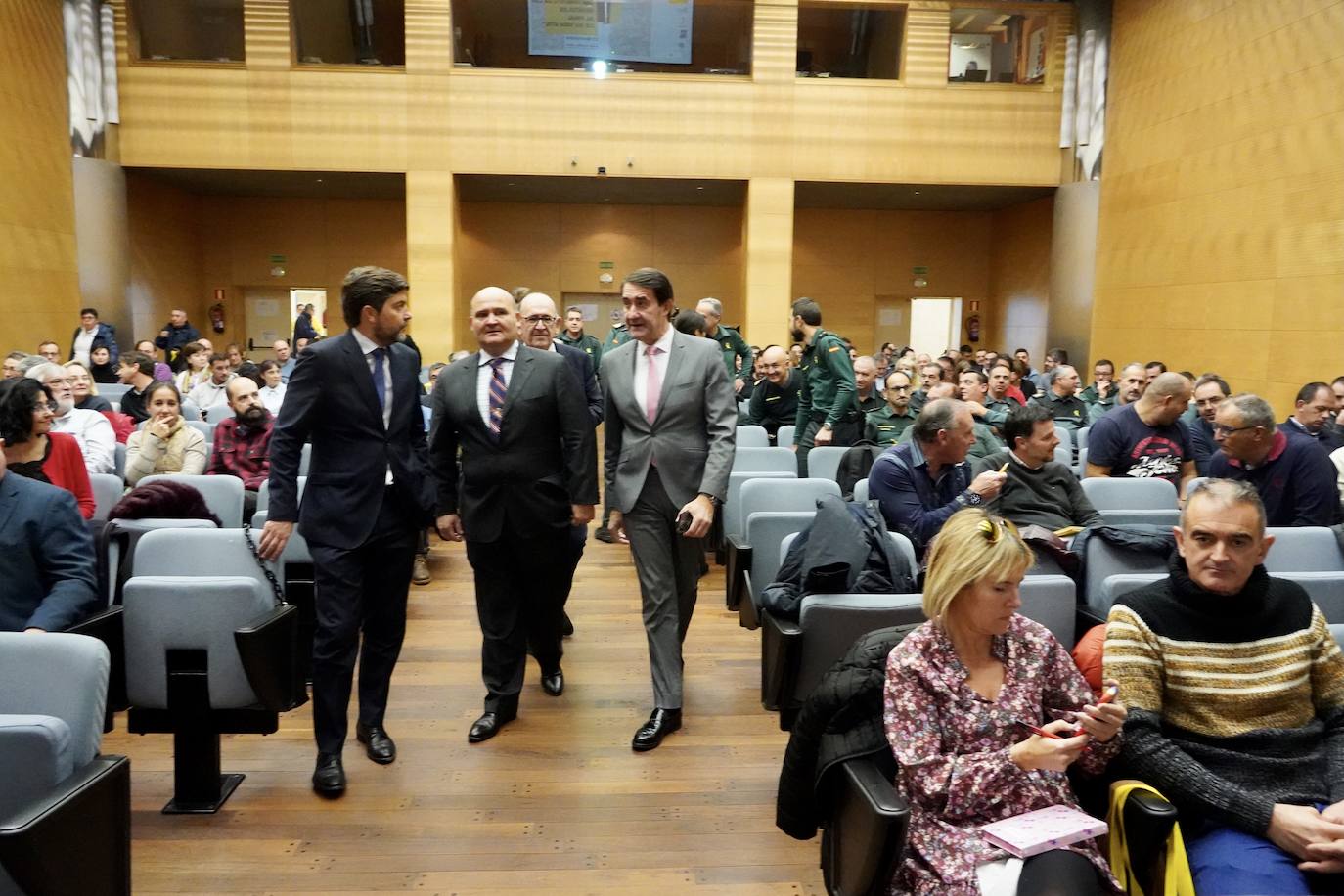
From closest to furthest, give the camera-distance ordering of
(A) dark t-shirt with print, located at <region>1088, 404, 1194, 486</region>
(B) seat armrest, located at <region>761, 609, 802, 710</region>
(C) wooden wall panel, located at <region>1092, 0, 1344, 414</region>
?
(B) seat armrest, located at <region>761, 609, 802, 710</region> < (A) dark t-shirt with print, located at <region>1088, 404, 1194, 486</region> < (C) wooden wall panel, located at <region>1092, 0, 1344, 414</region>

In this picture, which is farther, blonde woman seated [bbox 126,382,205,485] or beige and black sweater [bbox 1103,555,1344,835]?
blonde woman seated [bbox 126,382,205,485]

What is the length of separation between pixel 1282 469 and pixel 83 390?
6.64m

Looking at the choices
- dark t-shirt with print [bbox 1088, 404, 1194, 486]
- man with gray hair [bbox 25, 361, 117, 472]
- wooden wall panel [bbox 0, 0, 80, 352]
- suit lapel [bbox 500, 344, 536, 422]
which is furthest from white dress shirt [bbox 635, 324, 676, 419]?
wooden wall panel [bbox 0, 0, 80, 352]

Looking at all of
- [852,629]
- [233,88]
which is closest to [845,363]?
[852,629]

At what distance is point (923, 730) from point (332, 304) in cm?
1577

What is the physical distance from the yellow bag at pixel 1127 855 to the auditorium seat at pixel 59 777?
1981 mm

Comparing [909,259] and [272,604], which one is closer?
[272,604]

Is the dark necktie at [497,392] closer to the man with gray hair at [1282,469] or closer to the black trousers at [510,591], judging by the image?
the black trousers at [510,591]

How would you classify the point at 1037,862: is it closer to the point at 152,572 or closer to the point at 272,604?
the point at 272,604

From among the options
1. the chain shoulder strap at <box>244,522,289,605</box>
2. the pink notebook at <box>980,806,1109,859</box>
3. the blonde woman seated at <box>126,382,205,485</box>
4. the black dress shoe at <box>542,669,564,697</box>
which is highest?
the blonde woman seated at <box>126,382,205,485</box>

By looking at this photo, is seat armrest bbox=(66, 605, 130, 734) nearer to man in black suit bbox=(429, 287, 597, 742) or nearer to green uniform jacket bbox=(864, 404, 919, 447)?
man in black suit bbox=(429, 287, 597, 742)

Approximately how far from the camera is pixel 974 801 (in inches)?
72.1

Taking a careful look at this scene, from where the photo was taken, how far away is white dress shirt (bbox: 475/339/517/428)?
11.2ft

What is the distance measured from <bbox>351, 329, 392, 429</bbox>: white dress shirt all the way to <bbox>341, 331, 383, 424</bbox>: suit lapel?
2 centimetres
